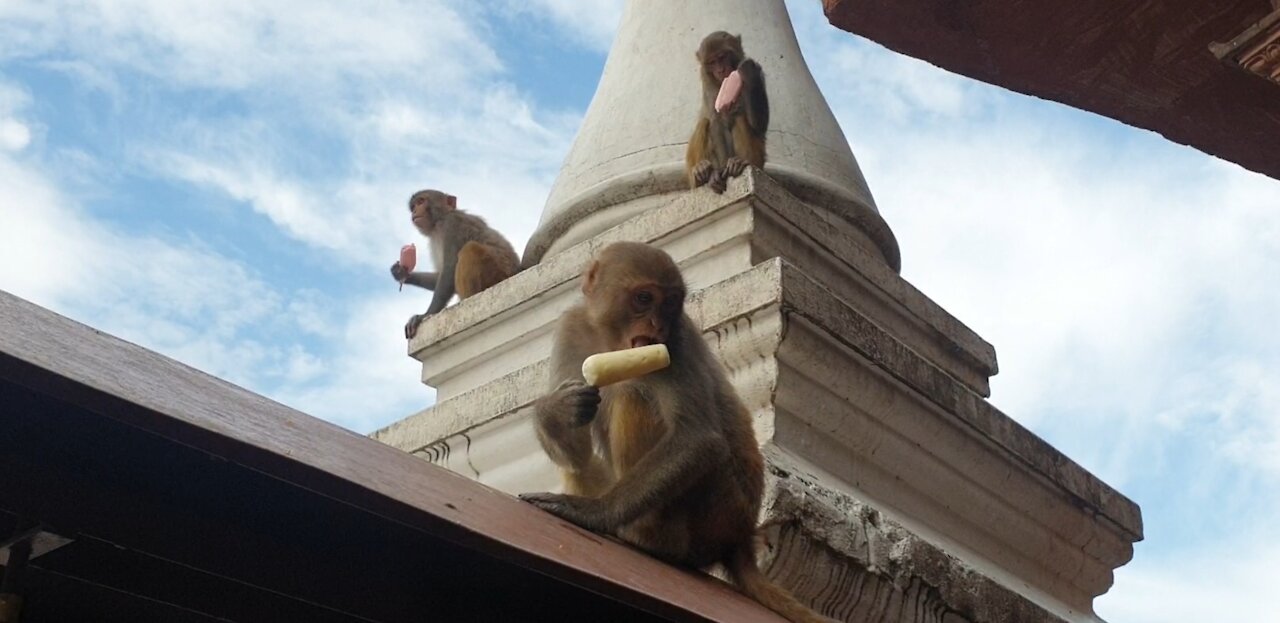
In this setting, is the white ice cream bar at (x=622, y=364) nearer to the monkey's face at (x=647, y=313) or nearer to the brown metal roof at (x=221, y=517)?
the monkey's face at (x=647, y=313)

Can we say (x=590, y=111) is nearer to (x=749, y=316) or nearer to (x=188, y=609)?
(x=749, y=316)

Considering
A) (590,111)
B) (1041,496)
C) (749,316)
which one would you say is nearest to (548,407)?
(749,316)

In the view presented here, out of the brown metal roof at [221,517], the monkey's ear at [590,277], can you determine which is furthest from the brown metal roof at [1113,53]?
the brown metal roof at [221,517]

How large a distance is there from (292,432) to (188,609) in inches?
11.4

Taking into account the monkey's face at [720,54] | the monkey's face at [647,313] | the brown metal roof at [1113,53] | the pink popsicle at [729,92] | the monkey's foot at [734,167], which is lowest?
the monkey's face at [647,313]

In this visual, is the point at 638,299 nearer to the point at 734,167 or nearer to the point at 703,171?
the point at 734,167

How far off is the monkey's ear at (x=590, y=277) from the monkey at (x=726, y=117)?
76.6 inches

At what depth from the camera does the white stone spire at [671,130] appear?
627 centimetres

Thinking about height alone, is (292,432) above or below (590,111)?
below

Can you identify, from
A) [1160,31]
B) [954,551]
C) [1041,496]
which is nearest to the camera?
[1160,31]

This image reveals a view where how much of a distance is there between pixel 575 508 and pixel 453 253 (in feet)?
19.6

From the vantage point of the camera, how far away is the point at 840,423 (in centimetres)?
468

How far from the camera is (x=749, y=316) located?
15.0 ft

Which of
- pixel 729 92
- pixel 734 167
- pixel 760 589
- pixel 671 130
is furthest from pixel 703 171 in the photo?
pixel 760 589
